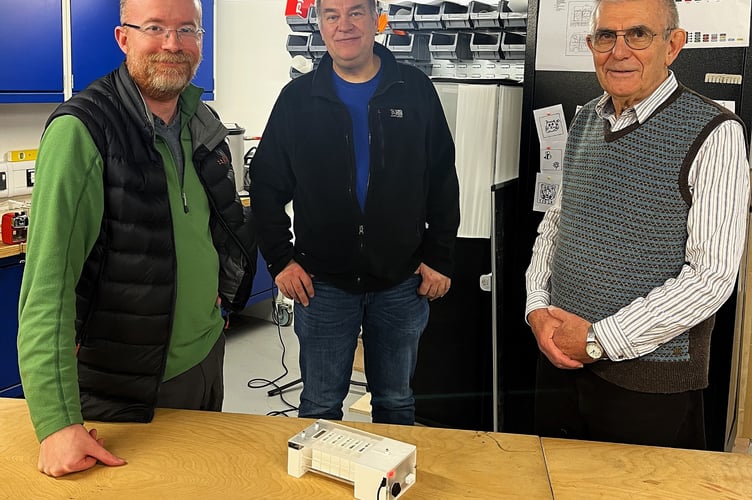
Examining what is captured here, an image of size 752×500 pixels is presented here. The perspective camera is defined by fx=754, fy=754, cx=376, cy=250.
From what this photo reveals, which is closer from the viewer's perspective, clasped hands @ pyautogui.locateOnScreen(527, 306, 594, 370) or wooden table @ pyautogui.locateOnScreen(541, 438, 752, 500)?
wooden table @ pyautogui.locateOnScreen(541, 438, 752, 500)

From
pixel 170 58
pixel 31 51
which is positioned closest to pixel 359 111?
pixel 170 58

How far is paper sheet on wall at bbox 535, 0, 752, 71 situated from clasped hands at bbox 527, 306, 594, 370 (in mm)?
1094

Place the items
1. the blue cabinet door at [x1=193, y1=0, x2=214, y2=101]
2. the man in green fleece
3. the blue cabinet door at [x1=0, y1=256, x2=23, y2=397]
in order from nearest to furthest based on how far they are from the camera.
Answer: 1. the man in green fleece
2. the blue cabinet door at [x1=193, y1=0, x2=214, y2=101]
3. the blue cabinet door at [x1=0, y1=256, x2=23, y2=397]

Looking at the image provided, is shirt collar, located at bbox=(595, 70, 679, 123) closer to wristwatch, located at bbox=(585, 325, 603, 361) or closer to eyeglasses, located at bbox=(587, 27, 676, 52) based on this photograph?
eyeglasses, located at bbox=(587, 27, 676, 52)

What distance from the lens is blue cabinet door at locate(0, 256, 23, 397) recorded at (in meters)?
2.98

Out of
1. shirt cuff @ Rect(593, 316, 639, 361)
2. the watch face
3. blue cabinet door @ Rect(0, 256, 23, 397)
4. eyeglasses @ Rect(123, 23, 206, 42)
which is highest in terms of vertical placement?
eyeglasses @ Rect(123, 23, 206, 42)

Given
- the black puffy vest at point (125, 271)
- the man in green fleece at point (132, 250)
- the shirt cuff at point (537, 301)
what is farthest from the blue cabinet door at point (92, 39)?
the shirt cuff at point (537, 301)

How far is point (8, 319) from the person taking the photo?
3.03 meters

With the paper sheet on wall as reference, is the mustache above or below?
below

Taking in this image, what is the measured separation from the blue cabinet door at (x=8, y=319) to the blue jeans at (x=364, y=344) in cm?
145

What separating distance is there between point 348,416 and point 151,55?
1.27 metres

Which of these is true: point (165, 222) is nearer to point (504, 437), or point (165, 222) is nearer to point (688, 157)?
point (504, 437)

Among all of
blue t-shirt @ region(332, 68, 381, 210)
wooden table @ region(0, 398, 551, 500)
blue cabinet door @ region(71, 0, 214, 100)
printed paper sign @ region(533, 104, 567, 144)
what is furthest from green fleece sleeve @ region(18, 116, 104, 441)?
blue cabinet door @ region(71, 0, 214, 100)

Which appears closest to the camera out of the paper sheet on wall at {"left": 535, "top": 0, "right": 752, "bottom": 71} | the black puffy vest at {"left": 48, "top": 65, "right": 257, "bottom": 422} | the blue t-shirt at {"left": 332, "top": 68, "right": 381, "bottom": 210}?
the black puffy vest at {"left": 48, "top": 65, "right": 257, "bottom": 422}
